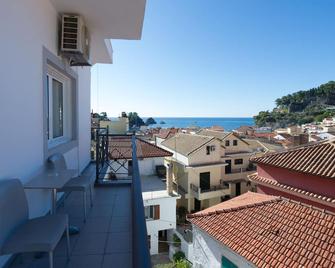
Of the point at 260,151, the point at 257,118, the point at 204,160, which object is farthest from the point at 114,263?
the point at 257,118

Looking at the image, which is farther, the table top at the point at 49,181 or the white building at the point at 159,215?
the white building at the point at 159,215

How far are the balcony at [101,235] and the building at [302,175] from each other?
5.83m

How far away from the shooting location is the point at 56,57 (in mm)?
3576

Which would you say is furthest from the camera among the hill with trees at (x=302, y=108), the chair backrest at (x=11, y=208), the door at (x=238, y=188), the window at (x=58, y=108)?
the hill with trees at (x=302, y=108)

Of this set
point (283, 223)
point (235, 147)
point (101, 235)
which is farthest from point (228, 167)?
point (101, 235)

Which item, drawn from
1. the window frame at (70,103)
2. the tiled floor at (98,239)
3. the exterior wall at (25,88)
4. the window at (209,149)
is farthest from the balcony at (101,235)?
the window at (209,149)

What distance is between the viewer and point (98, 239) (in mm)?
2660

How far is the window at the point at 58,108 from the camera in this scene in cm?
380

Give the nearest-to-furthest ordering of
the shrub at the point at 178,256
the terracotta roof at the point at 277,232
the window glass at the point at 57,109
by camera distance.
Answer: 1. the window glass at the point at 57,109
2. the terracotta roof at the point at 277,232
3. the shrub at the point at 178,256

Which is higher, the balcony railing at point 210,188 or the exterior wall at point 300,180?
the exterior wall at point 300,180

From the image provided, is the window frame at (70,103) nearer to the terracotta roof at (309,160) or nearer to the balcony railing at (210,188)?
the terracotta roof at (309,160)

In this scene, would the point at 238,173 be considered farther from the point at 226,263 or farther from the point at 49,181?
the point at 49,181

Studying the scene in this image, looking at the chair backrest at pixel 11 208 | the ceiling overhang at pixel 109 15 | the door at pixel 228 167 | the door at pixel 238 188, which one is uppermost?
the ceiling overhang at pixel 109 15

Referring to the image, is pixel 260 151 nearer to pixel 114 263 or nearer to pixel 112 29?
pixel 112 29
